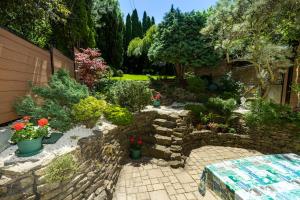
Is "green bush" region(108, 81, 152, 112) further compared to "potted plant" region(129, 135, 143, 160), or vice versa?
"green bush" region(108, 81, 152, 112)

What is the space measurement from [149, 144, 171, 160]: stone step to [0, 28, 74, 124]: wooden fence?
12.6 ft

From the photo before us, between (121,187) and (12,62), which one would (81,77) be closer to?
(12,62)

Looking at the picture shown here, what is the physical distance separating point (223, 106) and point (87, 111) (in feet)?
18.3

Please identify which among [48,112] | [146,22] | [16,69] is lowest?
[48,112]

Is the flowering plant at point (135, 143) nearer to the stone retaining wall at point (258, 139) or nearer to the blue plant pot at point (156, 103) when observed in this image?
the stone retaining wall at point (258, 139)

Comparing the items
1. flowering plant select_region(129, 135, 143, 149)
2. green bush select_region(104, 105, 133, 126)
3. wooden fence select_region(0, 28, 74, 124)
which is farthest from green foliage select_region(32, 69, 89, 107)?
flowering plant select_region(129, 135, 143, 149)

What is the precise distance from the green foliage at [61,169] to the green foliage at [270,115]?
6.38 m

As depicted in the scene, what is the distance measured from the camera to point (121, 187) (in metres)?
4.53

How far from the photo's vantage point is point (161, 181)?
4750mm

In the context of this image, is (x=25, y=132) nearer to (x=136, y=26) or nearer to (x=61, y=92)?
(x=61, y=92)

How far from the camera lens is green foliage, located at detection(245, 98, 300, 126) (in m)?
6.78

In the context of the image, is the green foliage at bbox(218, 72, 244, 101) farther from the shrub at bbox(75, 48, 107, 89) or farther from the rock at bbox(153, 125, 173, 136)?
the shrub at bbox(75, 48, 107, 89)

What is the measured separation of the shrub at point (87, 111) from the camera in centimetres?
444

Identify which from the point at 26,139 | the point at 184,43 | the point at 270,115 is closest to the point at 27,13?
the point at 26,139
